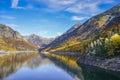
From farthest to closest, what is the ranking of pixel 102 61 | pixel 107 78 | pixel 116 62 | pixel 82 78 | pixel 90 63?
pixel 90 63
pixel 102 61
pixel 116 62
pixel 82 78
pixel 107 78

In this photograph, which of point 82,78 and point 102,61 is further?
point 102,61

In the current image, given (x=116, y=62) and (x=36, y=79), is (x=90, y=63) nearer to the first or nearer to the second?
(x=116, y=62)

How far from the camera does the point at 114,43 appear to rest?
445ft

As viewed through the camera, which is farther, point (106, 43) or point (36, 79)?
point (106, 43)

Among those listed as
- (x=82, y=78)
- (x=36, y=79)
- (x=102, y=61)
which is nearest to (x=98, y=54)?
(x=102, y=61)

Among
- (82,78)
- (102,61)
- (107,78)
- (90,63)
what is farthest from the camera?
(90,63)

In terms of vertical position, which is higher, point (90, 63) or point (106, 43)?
point (106, 43)

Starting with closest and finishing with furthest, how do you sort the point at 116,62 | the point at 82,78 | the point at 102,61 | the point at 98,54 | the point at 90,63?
the point at 82,78 < the point at 116,62 < the point at 102,61 < the point at 98,54 < the point at 90,63

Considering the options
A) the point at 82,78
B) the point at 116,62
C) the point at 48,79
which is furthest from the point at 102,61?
the point at 48,79

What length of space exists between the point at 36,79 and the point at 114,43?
5506 centimetres

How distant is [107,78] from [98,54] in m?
50.8

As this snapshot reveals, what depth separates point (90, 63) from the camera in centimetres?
16512

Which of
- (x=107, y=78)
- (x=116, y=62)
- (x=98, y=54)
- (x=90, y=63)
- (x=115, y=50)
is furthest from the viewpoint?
(x=90, y=63)

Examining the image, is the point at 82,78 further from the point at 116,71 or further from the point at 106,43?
the point at 106,43
